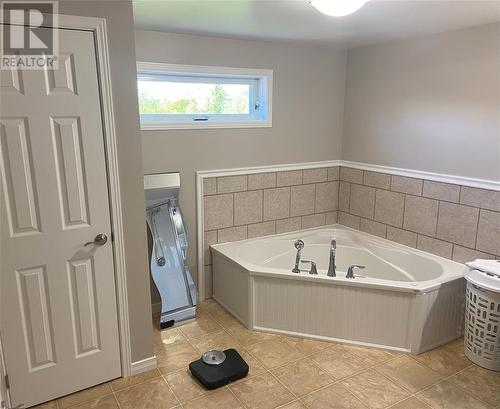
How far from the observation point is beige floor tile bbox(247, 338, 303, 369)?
8.84ft

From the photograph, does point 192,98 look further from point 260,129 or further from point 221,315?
point 221,315

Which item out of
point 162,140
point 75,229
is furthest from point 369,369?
point 162,140

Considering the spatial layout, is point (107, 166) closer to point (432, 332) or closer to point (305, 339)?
point (305, 339)

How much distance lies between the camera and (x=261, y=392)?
2391 millimetres

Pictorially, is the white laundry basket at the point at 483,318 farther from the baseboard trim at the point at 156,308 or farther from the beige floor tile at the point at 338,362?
the baseboard trim at the point at 156,308

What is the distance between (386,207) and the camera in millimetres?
3664

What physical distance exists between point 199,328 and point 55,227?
144 centimetres

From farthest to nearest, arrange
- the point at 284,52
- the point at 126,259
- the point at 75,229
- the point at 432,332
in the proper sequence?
the point at 284,52 → the point at 432,332 → the point at 126,259 → the point at 75,229

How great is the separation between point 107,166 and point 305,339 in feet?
6.09

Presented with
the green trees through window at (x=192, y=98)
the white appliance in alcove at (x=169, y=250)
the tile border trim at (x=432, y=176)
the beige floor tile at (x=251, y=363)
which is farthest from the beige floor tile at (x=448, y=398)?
the green trees through window at (x=192, y=98)

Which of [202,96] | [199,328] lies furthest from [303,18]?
[199,328]

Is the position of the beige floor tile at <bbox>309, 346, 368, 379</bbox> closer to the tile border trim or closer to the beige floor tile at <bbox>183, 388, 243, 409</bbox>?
the beige floor tile at <bbox>183, 388, 243, 409</bbox>

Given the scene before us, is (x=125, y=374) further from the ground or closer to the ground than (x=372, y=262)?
closer to the ground

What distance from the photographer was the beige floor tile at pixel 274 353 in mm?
2695
